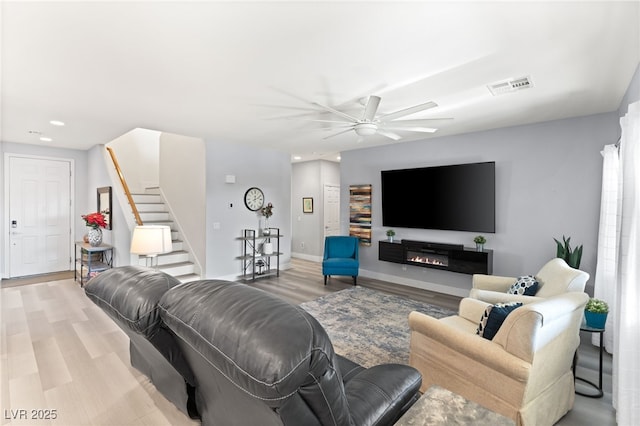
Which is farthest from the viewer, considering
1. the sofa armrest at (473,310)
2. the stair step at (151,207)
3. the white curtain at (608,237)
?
the stair step at (151,207)

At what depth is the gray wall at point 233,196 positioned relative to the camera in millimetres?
5688

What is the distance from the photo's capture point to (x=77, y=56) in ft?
7.98

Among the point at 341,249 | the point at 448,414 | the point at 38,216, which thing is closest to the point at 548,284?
the point at 448,414

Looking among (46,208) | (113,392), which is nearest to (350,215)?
(113,392)

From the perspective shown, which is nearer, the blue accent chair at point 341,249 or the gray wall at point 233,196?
the gray wall at point 233,196

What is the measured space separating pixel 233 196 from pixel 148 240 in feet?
10.4

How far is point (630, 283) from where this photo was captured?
1.91m

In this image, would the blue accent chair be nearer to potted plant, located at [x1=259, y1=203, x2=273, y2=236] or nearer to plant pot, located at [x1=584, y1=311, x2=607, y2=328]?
potted plant, located at [x1=259, y1=203, x2=273, y2=236]

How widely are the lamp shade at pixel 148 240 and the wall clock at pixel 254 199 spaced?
3.24 metres

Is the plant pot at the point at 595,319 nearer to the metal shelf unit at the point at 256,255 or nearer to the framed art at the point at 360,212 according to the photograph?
the framed art at the point at 360,212

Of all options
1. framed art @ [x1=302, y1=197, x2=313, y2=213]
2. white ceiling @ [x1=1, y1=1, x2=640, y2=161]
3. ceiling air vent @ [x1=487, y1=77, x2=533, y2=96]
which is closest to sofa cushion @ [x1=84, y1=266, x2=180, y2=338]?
white ceiling @ [x1=1, y1=1, x2=640, y2=161]

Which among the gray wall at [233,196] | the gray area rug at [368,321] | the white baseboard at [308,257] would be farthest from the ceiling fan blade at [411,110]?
the white baseboard at [308,257]

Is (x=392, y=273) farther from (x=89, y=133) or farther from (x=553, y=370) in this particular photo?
(x=89, y=133)

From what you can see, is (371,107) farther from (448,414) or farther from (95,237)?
(95,237)
